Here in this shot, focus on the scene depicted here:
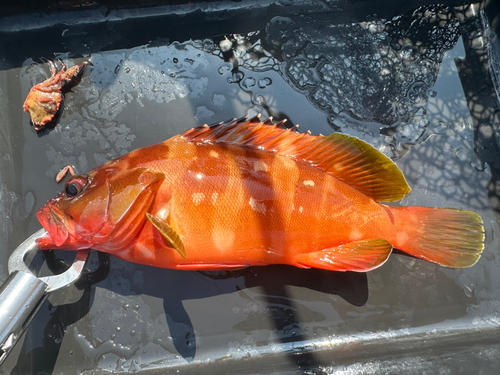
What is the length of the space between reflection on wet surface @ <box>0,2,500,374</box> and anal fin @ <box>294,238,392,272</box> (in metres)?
0.34

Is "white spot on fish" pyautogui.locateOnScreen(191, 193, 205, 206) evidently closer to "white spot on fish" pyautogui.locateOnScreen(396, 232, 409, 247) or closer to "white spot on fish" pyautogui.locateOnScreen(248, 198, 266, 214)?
"white spot on fish" pyautogui.locateOnScreen(248, 198, 266, 214)

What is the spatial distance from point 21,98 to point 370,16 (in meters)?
2.81

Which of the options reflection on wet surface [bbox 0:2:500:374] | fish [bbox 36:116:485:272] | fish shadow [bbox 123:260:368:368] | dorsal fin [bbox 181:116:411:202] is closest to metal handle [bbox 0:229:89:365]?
fish [bbox 36:116:485:272]

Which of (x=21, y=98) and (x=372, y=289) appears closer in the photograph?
(x=372, y=289)

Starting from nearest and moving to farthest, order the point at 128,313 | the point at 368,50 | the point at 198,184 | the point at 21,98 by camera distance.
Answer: the point at 198,184 < the point at 128,313 < the point at 21,98 < the point at 368,50

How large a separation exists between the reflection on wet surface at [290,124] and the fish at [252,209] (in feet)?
1.23

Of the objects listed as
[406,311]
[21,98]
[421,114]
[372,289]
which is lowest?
[406,311]

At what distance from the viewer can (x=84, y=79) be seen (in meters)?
2.30

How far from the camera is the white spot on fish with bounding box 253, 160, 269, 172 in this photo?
1.72m

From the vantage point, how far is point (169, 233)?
150cm

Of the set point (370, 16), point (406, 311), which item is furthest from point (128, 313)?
point (370, 16)

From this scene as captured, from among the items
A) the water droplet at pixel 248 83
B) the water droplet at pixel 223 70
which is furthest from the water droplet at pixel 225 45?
the water droplet at pixel 248 83

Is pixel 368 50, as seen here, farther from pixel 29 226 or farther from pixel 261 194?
pixel 29 226

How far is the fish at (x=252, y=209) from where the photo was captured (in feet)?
5.31
